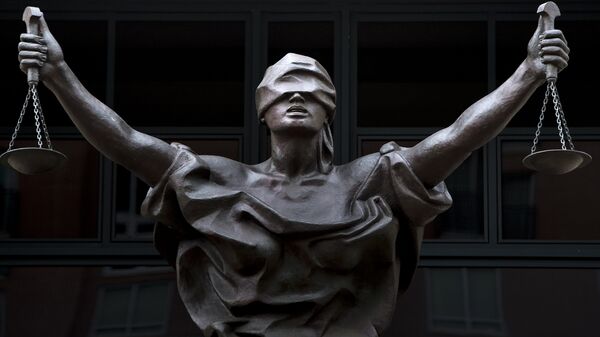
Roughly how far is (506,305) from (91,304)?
266 centimetres

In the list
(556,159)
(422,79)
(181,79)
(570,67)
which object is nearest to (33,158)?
(556,159)

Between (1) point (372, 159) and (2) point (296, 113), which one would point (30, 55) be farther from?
(1) point (372, 159)

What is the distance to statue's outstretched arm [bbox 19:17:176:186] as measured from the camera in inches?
445

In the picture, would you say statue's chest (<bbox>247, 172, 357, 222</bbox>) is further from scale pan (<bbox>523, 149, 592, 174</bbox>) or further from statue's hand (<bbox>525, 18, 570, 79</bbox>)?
statue's hand (<bbox>525, 18, 570, 79</bbox>)

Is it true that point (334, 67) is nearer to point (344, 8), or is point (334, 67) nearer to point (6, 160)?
point (344, 8)

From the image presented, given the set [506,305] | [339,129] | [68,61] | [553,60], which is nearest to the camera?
[553,60]

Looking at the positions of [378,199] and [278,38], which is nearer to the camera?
[378,199]

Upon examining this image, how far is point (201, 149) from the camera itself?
46.4ft

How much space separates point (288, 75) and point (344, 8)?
8.93 ft

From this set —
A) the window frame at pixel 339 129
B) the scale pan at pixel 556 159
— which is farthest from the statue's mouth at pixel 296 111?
the window frame at pixel 339 129

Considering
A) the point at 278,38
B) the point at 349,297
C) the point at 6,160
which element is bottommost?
the point at 349,297

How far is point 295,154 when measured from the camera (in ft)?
38.3

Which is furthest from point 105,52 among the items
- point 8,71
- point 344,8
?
point 344,8

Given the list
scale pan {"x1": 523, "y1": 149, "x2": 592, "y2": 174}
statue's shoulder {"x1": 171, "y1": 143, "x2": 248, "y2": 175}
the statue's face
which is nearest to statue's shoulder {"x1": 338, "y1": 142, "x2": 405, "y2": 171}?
the statue's face
